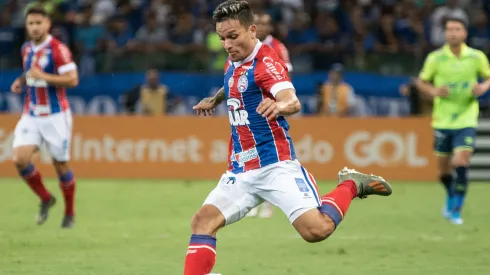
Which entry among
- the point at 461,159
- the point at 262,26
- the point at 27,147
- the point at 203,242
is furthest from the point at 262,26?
the point at 203,242

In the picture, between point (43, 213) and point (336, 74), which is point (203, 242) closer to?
point (43, 213)

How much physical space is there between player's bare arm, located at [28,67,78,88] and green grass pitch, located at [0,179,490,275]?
173cm

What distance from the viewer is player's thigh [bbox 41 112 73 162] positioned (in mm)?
11883

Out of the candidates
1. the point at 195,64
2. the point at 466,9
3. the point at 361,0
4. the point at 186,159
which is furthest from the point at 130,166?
the point at 466,9

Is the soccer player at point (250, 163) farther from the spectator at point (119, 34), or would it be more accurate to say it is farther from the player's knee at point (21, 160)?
the spectator at point (119, 34)

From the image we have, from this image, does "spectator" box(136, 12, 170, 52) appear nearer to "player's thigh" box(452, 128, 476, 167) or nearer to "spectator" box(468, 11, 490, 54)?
"spectator" box(468, 11, 490, 54)

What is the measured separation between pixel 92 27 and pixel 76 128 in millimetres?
3927

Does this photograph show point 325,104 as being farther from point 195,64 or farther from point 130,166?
point 130,166

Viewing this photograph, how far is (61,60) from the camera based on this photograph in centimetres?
1178

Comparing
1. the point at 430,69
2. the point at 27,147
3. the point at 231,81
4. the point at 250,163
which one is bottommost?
the point at 27,147

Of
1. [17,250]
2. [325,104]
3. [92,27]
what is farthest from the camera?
[92,27]

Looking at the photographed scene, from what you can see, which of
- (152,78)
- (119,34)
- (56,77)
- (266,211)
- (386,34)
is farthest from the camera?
(119,34)

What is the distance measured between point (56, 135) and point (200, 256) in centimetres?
541

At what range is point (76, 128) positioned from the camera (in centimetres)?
1891
